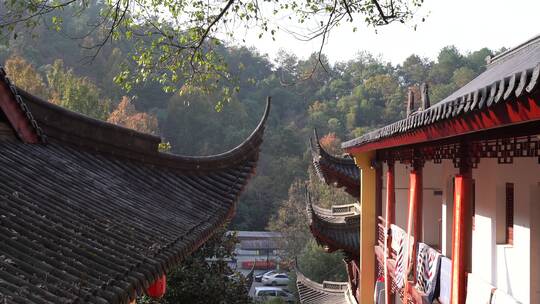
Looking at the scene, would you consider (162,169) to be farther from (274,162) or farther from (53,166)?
(274,162)

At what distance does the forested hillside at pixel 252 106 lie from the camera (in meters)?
45.0

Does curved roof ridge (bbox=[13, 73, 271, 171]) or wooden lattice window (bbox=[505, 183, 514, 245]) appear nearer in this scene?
curved roof ridge (bbox=[13, 73, 271, 171])

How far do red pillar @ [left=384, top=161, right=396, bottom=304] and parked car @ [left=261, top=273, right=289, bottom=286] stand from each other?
24.7 meters

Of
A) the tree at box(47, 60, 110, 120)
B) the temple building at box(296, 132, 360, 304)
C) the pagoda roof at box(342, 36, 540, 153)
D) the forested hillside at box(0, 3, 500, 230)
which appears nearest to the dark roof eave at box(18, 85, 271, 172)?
the pagoda roof at box(342, 36, 540, 153)

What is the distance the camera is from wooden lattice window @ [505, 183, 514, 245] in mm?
6215

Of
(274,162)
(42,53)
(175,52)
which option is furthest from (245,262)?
(175,52)

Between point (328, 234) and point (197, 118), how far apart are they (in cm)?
3889

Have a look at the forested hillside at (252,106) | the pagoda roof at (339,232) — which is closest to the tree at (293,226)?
the forested hillside at (252,106)

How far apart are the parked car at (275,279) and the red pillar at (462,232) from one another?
29936 millimetres

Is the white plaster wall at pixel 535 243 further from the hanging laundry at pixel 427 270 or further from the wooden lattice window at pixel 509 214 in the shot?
the hanging laundry at pixel 427 270

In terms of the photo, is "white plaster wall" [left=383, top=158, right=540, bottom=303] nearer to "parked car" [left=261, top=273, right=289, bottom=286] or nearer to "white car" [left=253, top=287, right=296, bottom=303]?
"white car" [left=253, top=287, right=296, bottom=303]

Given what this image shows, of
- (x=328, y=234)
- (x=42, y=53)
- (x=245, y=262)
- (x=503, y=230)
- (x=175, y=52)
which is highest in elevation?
(x=42, y=53)

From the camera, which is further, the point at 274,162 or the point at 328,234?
the point at 274,162

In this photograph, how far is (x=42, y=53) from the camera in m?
50.8
